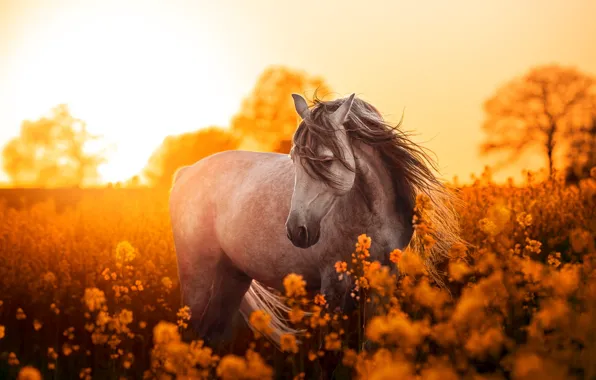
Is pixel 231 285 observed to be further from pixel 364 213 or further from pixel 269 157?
pixel 364 213

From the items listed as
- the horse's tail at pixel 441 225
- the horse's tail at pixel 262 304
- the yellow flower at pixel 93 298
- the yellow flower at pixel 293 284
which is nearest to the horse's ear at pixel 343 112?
the horse's tail at pixel 441 225

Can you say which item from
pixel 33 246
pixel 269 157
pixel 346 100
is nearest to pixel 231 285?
pixel 269 157

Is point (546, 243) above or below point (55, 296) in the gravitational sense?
above

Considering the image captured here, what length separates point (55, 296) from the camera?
644 centimetres

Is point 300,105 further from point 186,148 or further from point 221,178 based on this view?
point 186,148

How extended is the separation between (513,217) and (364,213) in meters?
4.56

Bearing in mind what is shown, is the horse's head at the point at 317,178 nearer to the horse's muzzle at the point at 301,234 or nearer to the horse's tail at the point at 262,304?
the horse's muzzle at the point at 301,234

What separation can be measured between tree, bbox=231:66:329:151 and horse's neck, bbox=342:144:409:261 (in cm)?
2379

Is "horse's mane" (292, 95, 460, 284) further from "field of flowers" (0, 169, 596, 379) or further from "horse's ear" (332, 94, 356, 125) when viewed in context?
"field of flowers" (0, 169, 596, 379)

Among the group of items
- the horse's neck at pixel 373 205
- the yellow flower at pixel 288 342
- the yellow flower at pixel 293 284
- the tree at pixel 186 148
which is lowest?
the yellow flower at pixel 288 342

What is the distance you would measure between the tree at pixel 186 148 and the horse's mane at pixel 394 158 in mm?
27705

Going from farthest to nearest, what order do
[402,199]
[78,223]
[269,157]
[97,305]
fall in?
[78,223] < [269,157] < [402,199] < [97,305]

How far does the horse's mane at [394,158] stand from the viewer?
4.17 metres

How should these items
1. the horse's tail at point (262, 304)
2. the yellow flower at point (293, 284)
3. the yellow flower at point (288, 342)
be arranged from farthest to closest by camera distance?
the horse's tail at point (262, 304) → the yellow flower at point (293, 284) → the yellow flower at point (288, 342)
